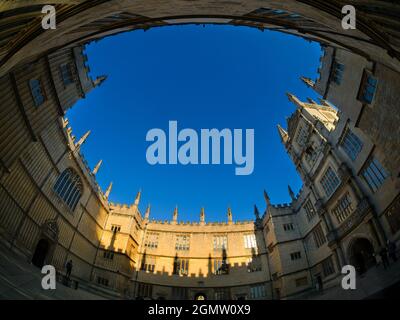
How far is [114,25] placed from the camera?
9.24m

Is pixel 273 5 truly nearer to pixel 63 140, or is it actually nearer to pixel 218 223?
pixel 63 140

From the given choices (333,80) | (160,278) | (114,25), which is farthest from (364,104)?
(160,278)

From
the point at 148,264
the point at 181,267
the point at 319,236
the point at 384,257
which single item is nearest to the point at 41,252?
the point at 148,264

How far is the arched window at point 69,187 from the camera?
77.3ft

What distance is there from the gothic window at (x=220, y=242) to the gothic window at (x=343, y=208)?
19123 millimetres

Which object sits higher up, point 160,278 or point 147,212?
point 147,212

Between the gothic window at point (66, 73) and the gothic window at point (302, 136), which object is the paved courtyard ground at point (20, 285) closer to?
the gothic window at point (66, 73)

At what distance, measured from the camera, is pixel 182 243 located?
37219 millimetres

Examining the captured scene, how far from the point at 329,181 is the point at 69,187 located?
2964 centimetres

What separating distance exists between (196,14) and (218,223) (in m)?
34.5

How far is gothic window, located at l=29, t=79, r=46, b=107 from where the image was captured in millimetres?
16656

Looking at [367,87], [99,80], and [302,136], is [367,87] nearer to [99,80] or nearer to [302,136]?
[302,136]

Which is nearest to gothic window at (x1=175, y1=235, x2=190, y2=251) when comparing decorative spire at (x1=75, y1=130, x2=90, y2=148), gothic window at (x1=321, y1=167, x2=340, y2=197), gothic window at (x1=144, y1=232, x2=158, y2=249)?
gothic window at (x1=144, y1=232, x2=158, y2=249)

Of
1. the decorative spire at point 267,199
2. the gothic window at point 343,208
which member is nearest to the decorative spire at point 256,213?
the decorative spire at point 267,199
